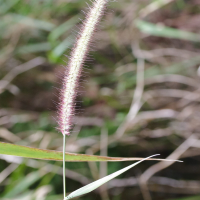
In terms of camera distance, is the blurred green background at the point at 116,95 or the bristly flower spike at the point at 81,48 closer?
the bristly flower spike at the point at 81,48

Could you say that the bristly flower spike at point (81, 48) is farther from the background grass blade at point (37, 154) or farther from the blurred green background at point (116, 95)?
the blurred green background at point (116, 95)

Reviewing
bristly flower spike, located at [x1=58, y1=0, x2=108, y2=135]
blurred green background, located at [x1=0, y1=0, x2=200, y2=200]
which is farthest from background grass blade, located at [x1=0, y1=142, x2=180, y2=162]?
blurred green background, located at [x1=0, y1=0, x2=200, y2=200]

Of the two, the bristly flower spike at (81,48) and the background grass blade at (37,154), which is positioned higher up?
the bristly flower spike at (81,48)

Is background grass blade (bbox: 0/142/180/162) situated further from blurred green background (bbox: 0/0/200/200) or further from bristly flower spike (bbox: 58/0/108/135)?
blurred green background (bbox: 0/0/200/200)

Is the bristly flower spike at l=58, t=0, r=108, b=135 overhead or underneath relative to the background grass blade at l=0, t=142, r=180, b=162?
overhead

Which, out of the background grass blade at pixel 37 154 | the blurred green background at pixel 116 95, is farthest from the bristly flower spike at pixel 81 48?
the blurred green background at pixel 116 95

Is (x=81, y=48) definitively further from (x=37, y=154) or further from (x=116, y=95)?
(x=116, y=95)

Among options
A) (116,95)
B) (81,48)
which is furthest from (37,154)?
(116,95)

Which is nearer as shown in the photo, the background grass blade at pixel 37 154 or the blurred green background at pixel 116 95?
the background grass blade at pixel 37 154
